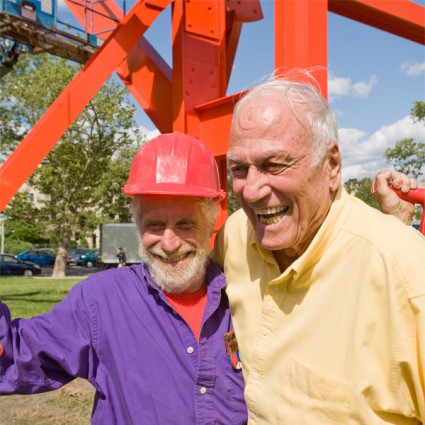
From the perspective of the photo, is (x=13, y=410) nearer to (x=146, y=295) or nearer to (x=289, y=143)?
(x=146, y=295)

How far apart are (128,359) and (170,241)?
1.54 feet

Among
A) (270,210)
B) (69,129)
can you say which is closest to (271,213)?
(270,210)

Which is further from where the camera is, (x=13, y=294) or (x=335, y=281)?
(x=13, y=294)

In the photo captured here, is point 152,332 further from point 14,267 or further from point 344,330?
point 14,267

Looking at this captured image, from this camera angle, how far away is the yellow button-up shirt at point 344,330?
4.94ft

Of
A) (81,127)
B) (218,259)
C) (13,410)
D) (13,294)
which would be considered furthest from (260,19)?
(81,127)

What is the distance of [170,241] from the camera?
2.16 m

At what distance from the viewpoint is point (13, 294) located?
50.9 ft

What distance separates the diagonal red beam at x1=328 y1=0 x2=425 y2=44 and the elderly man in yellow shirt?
3043mm

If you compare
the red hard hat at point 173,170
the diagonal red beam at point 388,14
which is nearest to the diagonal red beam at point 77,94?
the diagonal red beam at point 388,14

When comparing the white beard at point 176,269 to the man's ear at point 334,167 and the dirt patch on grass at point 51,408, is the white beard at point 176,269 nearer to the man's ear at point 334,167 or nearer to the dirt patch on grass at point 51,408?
the man's ear at point 334,167

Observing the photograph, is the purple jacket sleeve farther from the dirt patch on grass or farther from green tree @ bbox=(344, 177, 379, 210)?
the dirt patch on grass

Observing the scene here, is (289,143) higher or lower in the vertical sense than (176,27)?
lower

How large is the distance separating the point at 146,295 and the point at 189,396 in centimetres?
41
